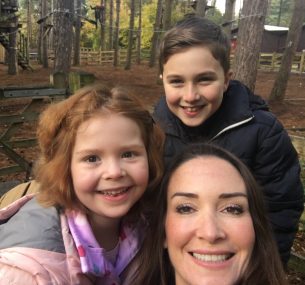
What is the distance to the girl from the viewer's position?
1.60 metres

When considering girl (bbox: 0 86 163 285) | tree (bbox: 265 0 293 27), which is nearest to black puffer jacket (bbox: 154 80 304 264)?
girl (bbox: 0 86 163 285)

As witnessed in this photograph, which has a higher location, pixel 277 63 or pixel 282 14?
pixel 282 14

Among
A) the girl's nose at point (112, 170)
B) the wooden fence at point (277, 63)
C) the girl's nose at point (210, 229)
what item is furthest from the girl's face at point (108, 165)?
the wooden fence at point (277, 63)

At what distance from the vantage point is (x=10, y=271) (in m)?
1.40

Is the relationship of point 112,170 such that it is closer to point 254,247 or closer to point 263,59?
point 254,247

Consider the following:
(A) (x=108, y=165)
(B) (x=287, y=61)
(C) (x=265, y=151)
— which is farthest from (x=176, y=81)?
(B) (x=287, y=61)

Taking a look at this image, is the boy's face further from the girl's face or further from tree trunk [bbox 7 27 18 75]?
tree trunk [bbox 7 27 18 75]

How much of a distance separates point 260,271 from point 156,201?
0.57 meters

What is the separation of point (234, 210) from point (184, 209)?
0.21 metres

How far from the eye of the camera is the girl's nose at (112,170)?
1.69m

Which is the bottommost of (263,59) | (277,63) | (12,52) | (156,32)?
(277,63)

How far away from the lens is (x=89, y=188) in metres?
1.73

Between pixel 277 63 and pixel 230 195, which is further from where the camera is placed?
pixel 277 63

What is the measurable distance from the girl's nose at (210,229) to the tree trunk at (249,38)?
6.85 metres
